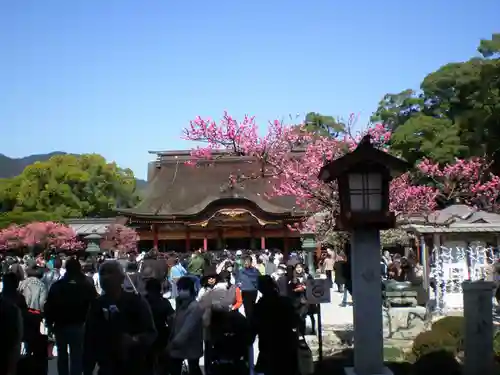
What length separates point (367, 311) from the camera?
6.39 metres

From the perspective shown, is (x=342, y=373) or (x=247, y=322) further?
(x=342, y=373)

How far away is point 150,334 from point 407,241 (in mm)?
22321

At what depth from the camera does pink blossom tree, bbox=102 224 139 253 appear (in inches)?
1462

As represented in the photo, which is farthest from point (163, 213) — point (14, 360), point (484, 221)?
point (14, 360)

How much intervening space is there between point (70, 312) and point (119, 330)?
5.90 ft

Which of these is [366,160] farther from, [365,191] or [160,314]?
[160,314]

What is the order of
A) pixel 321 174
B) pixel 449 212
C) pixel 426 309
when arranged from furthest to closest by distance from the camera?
pixel 449 212, pixel 426 309, pixel 321 174

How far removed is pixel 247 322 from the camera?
6336mm

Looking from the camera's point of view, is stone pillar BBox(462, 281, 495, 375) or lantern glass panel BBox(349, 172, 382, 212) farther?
lantern glass panel BBox(349, 172, 382, 212)

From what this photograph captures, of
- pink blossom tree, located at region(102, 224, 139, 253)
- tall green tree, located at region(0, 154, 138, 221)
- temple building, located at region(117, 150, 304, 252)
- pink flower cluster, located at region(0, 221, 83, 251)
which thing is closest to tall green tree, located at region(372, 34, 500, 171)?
temple building, located at region(117, 150, 304, 252)

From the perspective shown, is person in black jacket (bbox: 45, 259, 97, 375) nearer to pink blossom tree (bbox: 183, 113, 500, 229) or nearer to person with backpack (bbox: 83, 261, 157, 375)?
person with backpack (bbox: 83, 261, 157, 375)

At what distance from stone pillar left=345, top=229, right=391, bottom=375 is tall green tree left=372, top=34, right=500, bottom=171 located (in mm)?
21869

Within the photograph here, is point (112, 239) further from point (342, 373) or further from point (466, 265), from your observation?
point (342, 373)

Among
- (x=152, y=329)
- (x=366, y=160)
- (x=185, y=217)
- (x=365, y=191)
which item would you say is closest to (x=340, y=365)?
(x=365, y=191)
